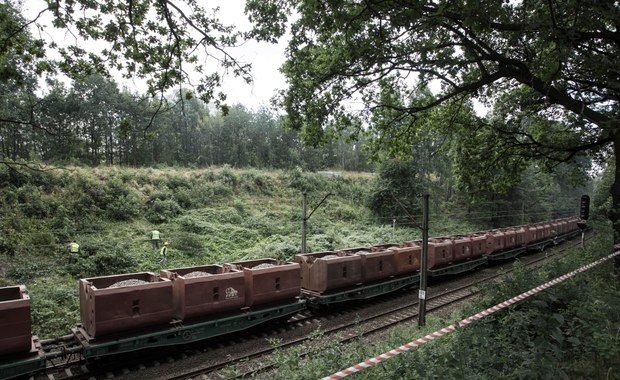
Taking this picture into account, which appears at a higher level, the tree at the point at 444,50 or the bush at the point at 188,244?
the tree at the point at 444,50

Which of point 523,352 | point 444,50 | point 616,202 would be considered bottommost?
point 523,352

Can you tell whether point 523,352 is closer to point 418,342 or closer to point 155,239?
point 418,342

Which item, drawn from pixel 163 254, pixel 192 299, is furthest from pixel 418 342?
pixel 163 254

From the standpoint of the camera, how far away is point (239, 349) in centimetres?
1031

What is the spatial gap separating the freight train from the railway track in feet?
1.42

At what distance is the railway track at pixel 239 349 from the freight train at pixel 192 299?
0.43 meters

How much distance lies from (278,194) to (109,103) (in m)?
20.6

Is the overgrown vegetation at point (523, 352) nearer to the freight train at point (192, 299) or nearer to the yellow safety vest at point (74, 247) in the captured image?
the freight train at point (192, 299)

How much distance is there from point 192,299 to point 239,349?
1.93m

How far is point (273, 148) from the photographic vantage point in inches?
2248

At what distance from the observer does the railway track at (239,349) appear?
862 cm

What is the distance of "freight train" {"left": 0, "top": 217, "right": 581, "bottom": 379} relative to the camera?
25.9 feet

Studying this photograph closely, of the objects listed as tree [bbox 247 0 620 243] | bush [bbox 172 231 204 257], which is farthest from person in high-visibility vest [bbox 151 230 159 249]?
tree [bbox 247 0 620 243]

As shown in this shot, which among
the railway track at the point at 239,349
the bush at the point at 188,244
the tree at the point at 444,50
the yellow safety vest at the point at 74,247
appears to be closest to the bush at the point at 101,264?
the yellow safety vest at the point at 74,247
